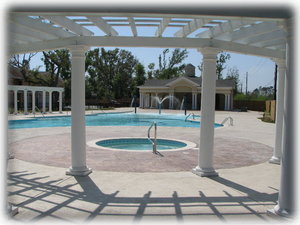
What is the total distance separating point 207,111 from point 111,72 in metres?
58.0

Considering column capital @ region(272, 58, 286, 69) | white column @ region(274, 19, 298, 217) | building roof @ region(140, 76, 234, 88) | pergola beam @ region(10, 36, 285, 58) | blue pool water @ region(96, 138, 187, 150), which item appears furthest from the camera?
building roof @ region(140, 76, 234, 88)

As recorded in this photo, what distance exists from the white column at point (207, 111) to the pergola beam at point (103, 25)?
7.72 feet

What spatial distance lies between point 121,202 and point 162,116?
82.2 ft

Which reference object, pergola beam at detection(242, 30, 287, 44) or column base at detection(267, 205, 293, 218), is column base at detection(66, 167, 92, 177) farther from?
pergola beam at detection(242, 30, 287, 44)

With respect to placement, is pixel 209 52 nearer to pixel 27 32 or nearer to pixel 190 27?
pixel 190 27

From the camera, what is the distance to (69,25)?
619cm

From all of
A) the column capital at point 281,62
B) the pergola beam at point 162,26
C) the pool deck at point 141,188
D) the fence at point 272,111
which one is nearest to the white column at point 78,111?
the pool deck at point 141,188

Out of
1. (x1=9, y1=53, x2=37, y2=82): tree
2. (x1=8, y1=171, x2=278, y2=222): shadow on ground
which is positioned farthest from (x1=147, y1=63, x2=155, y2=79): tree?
(x1=8, y1=171, x2=278, y2=222): shadow on ground

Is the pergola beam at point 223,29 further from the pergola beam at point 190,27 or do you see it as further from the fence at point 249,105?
the fence at point 249,105

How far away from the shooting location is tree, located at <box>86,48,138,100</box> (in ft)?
185

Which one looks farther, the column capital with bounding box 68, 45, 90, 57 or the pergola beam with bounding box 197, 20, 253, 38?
the column capital with bounding box 68, 45, 90, 57

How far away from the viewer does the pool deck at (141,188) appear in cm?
485

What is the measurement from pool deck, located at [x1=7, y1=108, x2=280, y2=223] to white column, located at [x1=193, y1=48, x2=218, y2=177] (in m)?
0.37

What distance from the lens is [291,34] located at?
14.4ft
